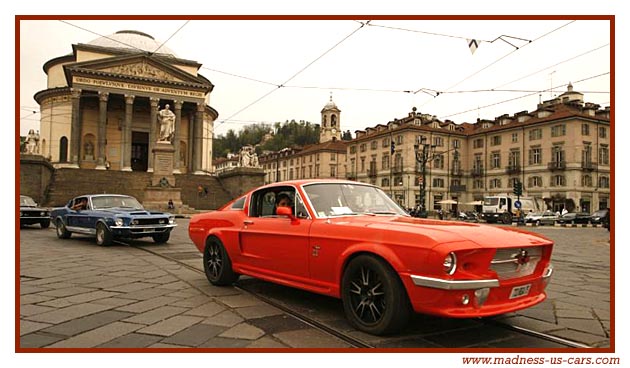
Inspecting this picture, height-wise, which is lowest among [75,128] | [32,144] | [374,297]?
[374,297]

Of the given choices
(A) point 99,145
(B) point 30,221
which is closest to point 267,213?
(B) point 30,221

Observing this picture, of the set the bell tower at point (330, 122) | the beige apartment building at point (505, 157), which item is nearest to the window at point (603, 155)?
the beige apartment building at point (505, 157)

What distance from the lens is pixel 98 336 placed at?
3.95 meters

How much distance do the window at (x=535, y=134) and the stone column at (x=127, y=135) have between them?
41.1 meters

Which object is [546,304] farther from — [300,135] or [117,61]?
[300,135]

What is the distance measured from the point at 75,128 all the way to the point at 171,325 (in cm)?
4736

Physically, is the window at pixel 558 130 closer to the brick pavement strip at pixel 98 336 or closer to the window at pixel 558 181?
the window at pixel 558 181

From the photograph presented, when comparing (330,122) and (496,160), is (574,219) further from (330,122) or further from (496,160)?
(330,122)

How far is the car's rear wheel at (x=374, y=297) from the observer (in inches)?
150

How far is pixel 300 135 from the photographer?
93.5 metres

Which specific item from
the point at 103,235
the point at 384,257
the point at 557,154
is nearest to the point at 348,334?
the point at 384,257

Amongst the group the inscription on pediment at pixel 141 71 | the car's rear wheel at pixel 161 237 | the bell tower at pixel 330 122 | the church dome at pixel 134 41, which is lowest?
the car's rear wheel at pixel 161 237

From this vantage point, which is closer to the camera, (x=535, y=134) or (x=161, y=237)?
(x=161, y=237)

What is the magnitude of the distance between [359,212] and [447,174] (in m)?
57.1
